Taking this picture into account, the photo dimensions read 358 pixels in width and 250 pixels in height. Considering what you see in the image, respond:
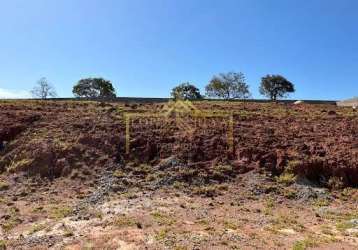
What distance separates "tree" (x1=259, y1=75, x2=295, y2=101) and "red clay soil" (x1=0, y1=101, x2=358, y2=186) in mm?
32228

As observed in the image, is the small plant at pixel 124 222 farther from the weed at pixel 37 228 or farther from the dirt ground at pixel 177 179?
the weed at pixel 37 228

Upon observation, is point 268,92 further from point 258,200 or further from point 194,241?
point 194,241

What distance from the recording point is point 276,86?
53.9 m

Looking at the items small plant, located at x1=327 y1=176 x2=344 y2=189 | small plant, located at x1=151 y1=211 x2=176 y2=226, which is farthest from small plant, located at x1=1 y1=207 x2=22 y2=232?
small plant, located at x1=327 y1=176 x2=344 y2=189

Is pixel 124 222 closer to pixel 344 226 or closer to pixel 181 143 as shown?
pixel 344 226

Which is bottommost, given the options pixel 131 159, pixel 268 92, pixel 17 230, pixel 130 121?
pixel 17 230

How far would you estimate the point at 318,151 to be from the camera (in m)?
15.9

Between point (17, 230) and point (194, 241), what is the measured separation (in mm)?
4659

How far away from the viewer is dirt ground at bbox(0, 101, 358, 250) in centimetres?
958

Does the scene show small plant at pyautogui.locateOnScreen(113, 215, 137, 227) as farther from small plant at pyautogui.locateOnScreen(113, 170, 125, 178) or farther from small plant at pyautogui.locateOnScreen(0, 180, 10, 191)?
small plant at pyautogui.locateOnScreen(0, 180, 10, 191)

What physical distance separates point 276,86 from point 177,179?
42227mm

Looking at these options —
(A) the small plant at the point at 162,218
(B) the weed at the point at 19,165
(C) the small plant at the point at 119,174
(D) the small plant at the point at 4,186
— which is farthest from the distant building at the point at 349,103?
(D) the small plant at the point at 4,186

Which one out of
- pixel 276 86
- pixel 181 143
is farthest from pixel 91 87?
pixel 181 143

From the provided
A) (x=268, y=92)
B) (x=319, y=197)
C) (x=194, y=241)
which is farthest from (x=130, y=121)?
(x=268, y=92)
